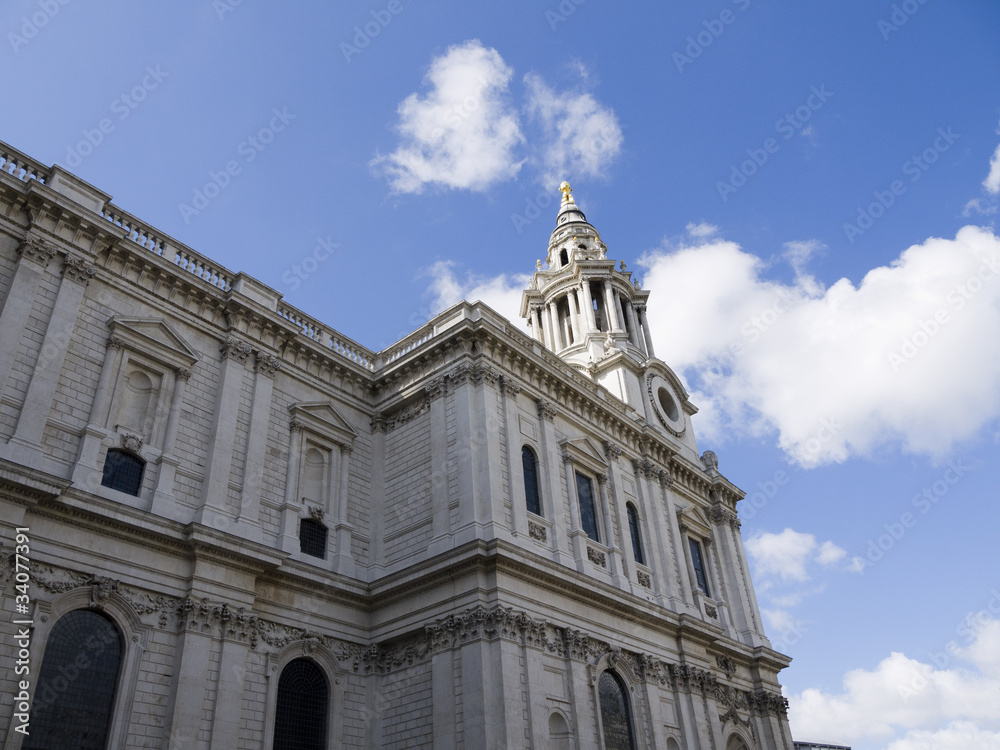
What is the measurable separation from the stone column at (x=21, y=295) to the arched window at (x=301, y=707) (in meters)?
9.84

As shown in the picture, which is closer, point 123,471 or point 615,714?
point 123,471

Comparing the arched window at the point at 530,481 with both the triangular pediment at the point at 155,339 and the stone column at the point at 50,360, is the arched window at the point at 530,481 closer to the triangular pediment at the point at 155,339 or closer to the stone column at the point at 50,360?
the triangular pediment at the point at 155,339

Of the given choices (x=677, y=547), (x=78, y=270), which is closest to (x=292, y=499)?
(x=78, y=270)

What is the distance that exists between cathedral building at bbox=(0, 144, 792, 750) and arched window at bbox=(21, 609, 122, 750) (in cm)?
5

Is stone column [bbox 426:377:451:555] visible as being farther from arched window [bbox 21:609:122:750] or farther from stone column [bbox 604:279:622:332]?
stone column [bbox 604:279:622:332]

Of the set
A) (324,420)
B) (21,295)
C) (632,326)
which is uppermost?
(632,326)

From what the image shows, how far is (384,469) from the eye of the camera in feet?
83.0

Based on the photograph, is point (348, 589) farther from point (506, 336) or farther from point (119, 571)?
point (506, 336)

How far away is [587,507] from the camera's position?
86.2 ft

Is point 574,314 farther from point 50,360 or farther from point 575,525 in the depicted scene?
point 50,360

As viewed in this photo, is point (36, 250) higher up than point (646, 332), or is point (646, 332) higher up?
point (646, 332)

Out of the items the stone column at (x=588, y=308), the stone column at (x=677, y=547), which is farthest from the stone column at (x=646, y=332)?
the stone column at (x=677, y=547)

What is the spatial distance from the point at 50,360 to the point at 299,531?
25.6 feet

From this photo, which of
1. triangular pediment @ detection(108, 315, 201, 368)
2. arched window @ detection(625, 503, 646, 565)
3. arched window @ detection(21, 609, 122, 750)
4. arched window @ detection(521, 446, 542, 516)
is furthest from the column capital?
arched window @ detection(625, 503, 646, 565)
